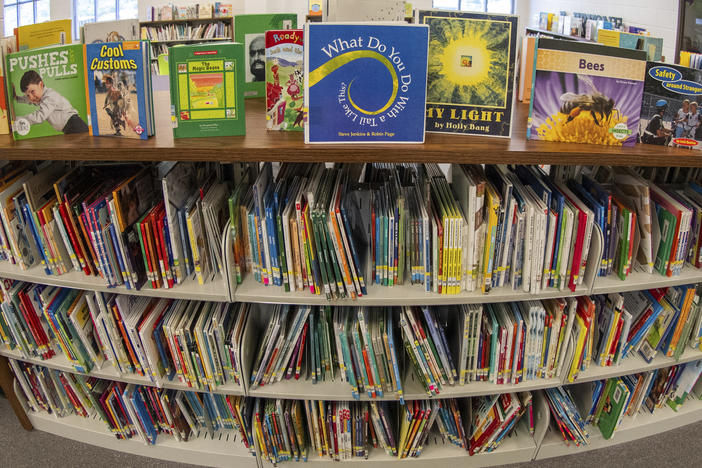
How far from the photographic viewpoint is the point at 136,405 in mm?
1948

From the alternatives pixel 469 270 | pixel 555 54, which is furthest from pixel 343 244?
pixel 555 54

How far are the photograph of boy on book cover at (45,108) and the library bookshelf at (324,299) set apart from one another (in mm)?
55

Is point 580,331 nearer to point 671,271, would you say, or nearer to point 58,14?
point 671,271

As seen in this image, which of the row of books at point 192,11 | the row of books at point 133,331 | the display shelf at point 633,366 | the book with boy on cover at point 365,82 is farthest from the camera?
the row of books at point 192,11

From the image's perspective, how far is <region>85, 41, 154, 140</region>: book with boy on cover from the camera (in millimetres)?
1432

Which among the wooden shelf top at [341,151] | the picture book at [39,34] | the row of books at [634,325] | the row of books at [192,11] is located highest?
the row of books at [192,11]

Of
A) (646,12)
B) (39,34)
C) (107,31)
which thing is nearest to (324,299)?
(39,34)

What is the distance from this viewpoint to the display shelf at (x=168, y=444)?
1999 mm

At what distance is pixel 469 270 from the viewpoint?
1.61m

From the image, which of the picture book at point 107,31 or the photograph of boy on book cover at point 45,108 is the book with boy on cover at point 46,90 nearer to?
the photograph of boy on book cover at point 45,108

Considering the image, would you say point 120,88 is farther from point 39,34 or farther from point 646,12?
point 646,12

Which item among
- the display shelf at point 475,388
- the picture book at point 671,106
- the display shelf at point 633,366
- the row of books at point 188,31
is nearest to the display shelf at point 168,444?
the display shelf at point 475,388

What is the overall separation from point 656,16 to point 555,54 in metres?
4.94

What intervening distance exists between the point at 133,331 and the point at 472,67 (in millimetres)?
1398
